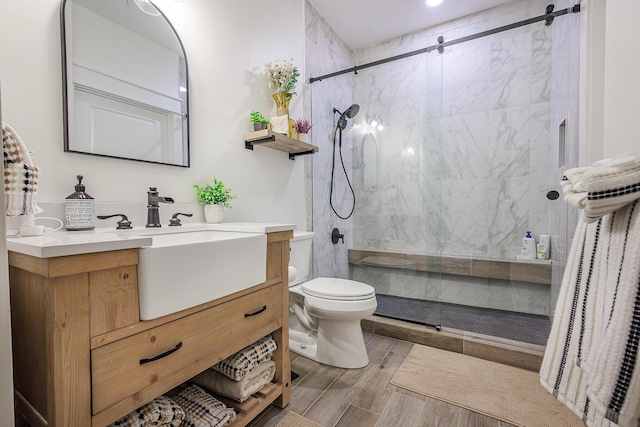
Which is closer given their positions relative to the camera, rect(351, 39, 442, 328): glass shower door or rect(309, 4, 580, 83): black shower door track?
rect(309, 4, 580, 83): black shower door track

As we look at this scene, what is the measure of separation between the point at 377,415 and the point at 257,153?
65.2 inches

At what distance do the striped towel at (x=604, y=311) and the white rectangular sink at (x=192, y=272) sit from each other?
969mm

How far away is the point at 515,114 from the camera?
252 cm

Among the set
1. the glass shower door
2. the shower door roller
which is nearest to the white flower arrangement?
the glass shower door

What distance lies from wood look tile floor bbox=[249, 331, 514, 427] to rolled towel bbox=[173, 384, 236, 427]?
24 cm

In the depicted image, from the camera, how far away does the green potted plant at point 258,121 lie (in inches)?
71.7

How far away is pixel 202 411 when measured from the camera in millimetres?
1107

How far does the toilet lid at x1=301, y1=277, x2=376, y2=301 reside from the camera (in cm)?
170

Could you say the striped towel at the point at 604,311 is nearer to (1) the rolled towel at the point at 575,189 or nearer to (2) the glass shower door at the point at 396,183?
(1) the rolled towel at the point at 575,189

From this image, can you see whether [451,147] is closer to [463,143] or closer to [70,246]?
[463,143]

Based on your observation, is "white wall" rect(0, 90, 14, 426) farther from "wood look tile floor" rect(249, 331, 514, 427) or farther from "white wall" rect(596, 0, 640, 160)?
"white wall" rect(596, 0, 640, 160)

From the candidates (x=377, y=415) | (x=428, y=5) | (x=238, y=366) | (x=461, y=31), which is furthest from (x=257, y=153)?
(x=461, y=31)

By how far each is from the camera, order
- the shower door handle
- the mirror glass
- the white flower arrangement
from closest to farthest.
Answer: the mirror glass
the white flower arrangement
the shower door handle

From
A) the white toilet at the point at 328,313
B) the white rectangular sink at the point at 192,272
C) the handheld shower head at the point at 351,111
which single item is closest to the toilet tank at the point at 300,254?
the white toilet at the point at 328,313
